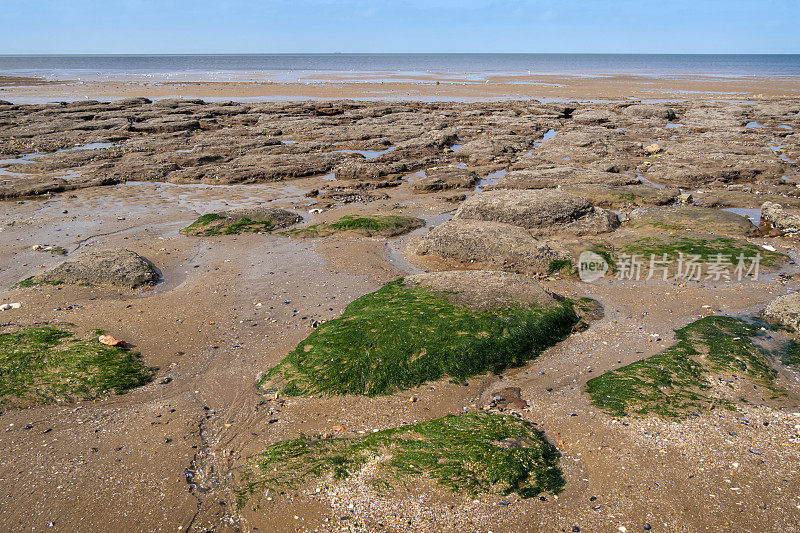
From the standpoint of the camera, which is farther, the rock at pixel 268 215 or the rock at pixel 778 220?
the rock at pixel 268 215

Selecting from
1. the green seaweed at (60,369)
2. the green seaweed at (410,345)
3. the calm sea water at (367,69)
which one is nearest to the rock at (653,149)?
the green seaweed at (410,345)

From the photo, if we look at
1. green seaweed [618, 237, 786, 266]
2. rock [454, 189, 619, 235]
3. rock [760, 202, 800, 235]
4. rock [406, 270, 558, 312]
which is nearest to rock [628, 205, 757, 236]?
rock [760, 202, 800, 235]

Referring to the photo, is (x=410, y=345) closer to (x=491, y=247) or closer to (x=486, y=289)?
(x=486, y=289)

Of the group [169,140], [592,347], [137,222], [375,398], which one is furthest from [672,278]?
[169,140]

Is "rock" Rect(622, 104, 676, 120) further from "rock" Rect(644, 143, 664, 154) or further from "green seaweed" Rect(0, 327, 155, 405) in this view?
"green seaweed" Rect(0, 327, 155, 405)

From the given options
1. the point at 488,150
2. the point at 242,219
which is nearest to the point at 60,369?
the point at 242,219

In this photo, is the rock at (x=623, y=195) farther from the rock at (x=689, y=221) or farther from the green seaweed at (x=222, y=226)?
the green seaweed at (x=222, y=226)

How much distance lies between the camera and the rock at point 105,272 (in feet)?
27.2

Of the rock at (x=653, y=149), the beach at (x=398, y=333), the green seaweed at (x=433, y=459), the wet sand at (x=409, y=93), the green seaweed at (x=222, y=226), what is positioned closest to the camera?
the beach at (x=398, y=333)

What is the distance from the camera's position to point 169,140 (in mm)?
20938

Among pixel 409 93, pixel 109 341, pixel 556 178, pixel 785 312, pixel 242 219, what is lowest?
pixel 109 341

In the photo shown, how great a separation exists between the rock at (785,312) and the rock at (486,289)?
284 centimetres

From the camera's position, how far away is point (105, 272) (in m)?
8.41

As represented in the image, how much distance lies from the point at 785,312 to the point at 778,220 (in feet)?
15.8
